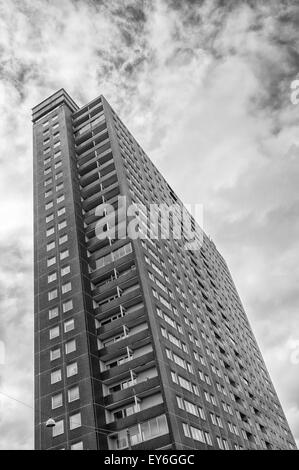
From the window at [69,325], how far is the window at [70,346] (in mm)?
1620

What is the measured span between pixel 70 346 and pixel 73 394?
563 centimetres

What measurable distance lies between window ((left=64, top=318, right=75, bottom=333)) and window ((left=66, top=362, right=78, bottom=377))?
446 cm

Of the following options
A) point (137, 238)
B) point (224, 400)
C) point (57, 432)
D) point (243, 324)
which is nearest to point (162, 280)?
point (137, 238)

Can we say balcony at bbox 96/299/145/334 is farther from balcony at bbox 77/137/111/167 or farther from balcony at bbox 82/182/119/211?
balcony at bbox 77/137/111/167

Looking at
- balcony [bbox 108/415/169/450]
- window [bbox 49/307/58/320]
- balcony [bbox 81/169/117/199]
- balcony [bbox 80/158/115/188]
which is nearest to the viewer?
balcony [bbox 108/415/169/450]

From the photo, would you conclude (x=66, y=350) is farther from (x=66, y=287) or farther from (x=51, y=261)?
(x=51, y=261)

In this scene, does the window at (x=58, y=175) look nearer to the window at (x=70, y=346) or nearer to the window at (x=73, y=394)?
the window at (x=70, y=346)

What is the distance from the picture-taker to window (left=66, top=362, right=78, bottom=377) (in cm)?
4640

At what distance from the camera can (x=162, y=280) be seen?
57469 millimetres

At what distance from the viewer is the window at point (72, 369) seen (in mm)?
46400

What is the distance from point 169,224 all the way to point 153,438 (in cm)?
4256

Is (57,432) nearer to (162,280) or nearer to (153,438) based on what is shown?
(153,438)

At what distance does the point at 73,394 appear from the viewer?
45000 mm

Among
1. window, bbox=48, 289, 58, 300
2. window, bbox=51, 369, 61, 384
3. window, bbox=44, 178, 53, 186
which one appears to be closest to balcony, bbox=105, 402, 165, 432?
window, bbox=51, 369, 61, 384
